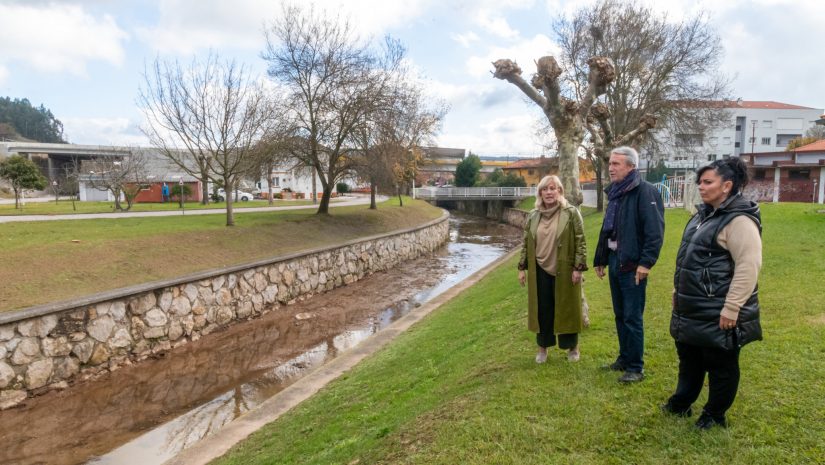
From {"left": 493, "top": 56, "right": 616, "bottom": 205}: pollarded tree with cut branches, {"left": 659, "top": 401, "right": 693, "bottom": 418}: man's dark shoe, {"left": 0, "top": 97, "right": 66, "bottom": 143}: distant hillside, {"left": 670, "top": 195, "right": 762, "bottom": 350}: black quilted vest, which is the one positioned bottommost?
{"left": 659, "top": 401, "right": 693, "bottom": 418}: man's dark shoe

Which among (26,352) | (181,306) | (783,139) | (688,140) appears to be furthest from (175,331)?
(783,139)

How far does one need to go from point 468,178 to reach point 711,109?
35236 millimetres

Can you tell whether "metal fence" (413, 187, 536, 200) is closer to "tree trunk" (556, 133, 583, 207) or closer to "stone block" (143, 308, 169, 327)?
"stone block" (143, 308, 169, 327)

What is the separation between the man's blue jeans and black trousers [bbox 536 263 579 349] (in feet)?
1.77

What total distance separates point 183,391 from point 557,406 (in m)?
6.44

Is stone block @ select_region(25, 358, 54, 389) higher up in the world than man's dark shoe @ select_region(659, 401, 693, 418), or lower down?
lower down

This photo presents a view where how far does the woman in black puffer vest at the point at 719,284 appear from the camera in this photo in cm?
273

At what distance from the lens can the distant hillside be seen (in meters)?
86.5

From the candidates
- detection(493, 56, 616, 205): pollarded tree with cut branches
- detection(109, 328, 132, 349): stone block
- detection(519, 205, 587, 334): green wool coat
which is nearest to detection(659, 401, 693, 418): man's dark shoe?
detection(519, 205, 587, 334): green wool coat

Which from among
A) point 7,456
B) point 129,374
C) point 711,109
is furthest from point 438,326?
point 711,109

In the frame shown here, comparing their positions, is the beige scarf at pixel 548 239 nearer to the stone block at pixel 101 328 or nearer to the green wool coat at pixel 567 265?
the green wool coat at pixel 567 265

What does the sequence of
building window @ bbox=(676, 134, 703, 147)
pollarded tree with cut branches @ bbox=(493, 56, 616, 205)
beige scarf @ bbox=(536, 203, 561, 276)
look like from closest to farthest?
beige scarf @ bbox=(536, 203, 561, 276) < pollarded tree with cut branches @ bbox=(493, 56, 616, 205) < building window @ bbox=(676, 134, 703, 147)

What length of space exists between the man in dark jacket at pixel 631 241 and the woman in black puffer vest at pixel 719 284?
590mm

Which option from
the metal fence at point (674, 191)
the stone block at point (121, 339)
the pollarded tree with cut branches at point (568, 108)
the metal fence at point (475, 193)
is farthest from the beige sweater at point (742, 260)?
the metal fence at point (475, 193)
